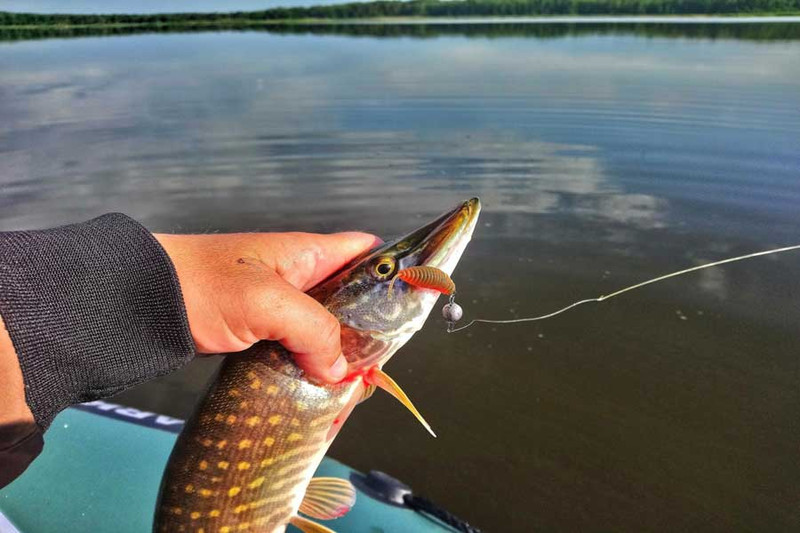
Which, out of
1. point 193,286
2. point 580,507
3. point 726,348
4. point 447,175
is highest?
point 193,286

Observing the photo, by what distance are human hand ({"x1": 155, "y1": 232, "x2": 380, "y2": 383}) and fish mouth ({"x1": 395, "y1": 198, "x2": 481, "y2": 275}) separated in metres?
0.36

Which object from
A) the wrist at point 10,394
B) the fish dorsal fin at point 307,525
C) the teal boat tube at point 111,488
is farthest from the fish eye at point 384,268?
the teal boat tube at point 111,488

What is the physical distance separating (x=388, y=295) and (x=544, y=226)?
13.9 feet

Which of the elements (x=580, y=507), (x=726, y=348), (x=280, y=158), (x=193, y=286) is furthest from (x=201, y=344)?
(x=280, y=158)

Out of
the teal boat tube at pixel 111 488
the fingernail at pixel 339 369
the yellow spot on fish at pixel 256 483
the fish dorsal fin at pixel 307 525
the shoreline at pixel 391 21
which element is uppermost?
the shoreline at pixel 391 21

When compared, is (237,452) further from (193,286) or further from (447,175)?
(447,175)

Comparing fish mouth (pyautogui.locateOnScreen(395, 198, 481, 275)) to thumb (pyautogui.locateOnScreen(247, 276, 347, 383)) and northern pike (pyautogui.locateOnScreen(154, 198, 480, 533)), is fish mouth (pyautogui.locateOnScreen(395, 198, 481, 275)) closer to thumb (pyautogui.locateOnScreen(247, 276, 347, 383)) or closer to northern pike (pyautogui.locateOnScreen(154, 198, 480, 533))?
northern pike (pyautogui.locateOnScreen(154, 198, 480, 533))

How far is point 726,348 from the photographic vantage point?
3967mm

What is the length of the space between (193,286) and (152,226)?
206 inches

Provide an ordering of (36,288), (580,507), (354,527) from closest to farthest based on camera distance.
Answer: (36,288) → (354,527) → (580,507)

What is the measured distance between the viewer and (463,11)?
64.5 meters

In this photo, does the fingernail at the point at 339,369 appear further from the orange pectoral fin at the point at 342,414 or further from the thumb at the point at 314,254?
the thumb at the point at 314,254

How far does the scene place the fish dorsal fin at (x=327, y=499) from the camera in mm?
2033

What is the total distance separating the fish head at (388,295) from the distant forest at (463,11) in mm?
47509
